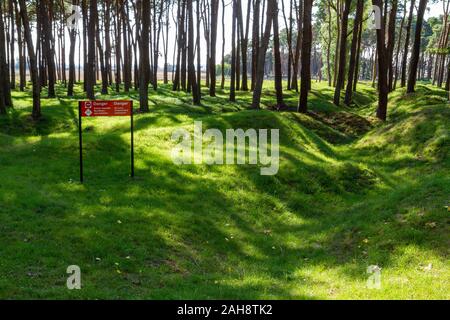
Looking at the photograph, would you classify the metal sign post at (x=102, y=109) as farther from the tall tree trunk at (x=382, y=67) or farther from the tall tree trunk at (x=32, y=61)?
the tall tree trunk at (x=382, y=67)

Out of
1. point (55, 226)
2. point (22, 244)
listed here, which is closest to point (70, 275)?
point (22, 244)

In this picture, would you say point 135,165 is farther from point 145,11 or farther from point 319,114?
point 319,114

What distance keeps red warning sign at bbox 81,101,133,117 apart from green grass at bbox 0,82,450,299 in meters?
1.95

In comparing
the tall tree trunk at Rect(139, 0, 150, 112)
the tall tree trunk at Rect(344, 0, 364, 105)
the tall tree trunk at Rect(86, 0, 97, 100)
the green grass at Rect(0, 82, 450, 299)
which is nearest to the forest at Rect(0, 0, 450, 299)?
the green grass at Rect(0, 82, 450, 299)

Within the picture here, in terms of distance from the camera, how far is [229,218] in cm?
1142

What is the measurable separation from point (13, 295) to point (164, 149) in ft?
32.5

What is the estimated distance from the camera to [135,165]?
14188 millimetres
